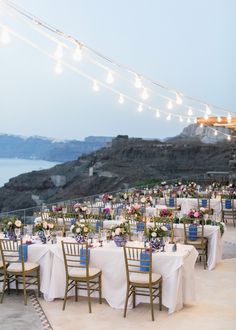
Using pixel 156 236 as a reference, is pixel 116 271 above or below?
below

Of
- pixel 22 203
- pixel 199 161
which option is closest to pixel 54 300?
pixel 199 161

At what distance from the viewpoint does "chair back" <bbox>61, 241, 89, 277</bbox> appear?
6884 millimetres

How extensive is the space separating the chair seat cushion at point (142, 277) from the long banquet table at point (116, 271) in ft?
0.64

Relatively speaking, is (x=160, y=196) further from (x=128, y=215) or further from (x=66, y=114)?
(x=66, y=114)

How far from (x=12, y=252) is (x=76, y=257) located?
1.17 metres

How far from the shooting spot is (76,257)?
23.6ft

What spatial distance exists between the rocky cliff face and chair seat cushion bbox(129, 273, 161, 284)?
3887cm

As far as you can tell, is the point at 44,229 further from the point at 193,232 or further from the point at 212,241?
the point at 212,241

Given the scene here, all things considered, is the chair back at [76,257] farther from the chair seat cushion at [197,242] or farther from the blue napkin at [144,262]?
the chair seat cushion at [197,242]

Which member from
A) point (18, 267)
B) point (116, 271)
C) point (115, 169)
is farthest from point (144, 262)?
point (115, 169)

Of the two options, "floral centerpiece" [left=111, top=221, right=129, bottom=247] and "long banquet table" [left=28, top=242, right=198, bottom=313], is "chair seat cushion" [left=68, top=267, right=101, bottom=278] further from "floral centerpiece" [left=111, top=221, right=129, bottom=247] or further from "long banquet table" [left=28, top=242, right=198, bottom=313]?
"floral centerpiece" [left=111, top=221, right=129, bottom=247]

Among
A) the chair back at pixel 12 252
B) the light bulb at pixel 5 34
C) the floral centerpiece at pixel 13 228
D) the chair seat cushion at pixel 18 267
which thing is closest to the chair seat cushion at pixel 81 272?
the chair seat cushion at pixel 18 267

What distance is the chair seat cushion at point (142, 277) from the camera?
6547mm

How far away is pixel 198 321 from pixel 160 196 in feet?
29.9
